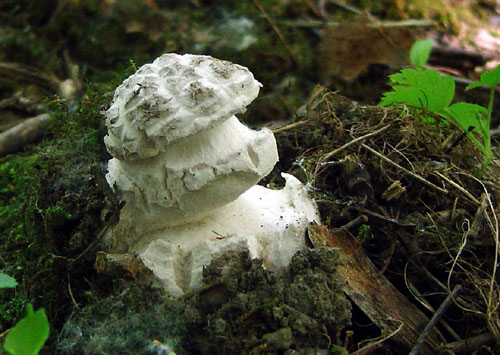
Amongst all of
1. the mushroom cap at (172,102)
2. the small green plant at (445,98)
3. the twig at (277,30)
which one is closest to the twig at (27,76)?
the twig at (277,30)

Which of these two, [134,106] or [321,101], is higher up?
[134,106]

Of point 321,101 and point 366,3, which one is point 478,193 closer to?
point 321,101

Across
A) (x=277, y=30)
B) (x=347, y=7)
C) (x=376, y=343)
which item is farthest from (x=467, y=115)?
(x=347, y=7)

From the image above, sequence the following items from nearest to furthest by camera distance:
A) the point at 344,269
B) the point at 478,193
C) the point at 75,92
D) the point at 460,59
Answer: the point at 344,269, the point at 478,193, the point at 75,92, the point at 460,59

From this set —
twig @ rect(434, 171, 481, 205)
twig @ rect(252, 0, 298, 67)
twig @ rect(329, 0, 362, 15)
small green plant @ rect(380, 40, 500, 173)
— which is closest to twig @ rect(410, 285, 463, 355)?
twig @ rect(434, 171, 481, 205)

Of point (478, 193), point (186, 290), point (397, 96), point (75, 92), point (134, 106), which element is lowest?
point (75, 92)

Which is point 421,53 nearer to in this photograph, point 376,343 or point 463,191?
point 463,191

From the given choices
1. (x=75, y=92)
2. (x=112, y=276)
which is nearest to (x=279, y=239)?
(x=112, y=276)
